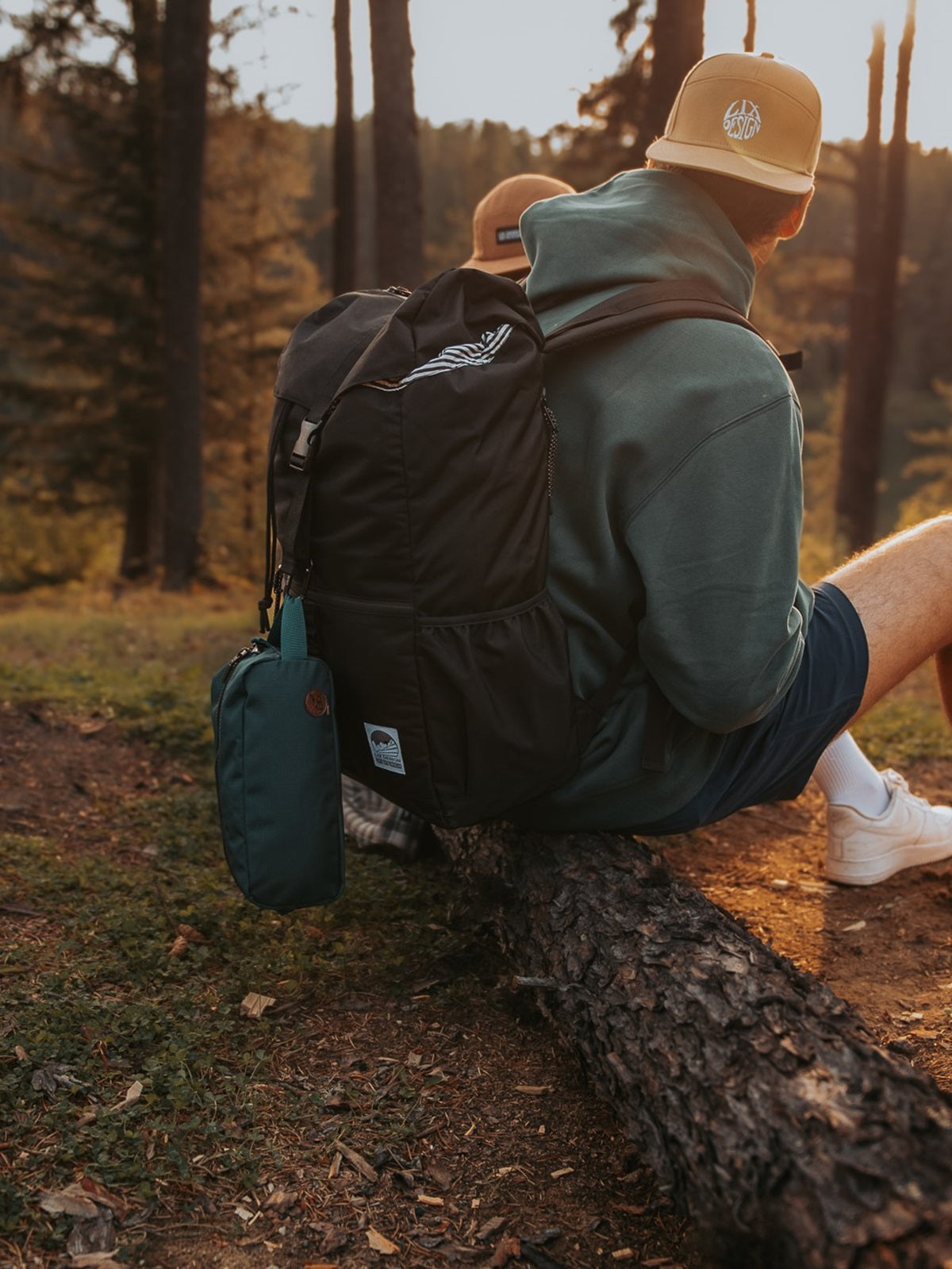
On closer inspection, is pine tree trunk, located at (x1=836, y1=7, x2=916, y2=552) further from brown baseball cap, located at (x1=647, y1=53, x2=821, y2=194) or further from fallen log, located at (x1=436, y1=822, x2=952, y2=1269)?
fallen log, located at (x1=436, y1=822, x2=952, y2=1269)

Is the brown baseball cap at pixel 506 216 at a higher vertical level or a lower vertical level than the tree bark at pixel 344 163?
lower

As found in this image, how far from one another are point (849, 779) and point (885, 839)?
0.75ft

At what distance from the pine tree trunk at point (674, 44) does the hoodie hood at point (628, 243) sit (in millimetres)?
4203

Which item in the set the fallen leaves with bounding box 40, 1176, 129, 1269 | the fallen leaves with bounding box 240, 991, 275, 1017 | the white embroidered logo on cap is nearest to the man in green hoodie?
the white embroidered logo on cap

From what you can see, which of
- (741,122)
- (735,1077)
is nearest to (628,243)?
(741,122)

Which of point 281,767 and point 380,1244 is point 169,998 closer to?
point 281,767

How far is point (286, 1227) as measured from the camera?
179 cm

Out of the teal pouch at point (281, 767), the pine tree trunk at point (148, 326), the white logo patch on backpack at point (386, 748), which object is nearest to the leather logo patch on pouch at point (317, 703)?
the teal pouch at point (281, 767)

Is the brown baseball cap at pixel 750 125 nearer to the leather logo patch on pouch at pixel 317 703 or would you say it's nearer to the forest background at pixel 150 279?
the leather logo patch on pouch at pixel 317 703

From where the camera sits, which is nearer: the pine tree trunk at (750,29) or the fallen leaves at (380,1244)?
the fallen leaves at (380,1244)

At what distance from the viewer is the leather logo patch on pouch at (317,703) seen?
6.91 feet

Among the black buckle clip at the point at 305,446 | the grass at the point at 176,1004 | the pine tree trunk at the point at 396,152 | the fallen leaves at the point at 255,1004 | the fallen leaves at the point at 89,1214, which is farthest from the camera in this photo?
the pine tree trunk at the point at 396,152

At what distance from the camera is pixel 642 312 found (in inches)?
83.7

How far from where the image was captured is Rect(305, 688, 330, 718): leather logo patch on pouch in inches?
83.0
